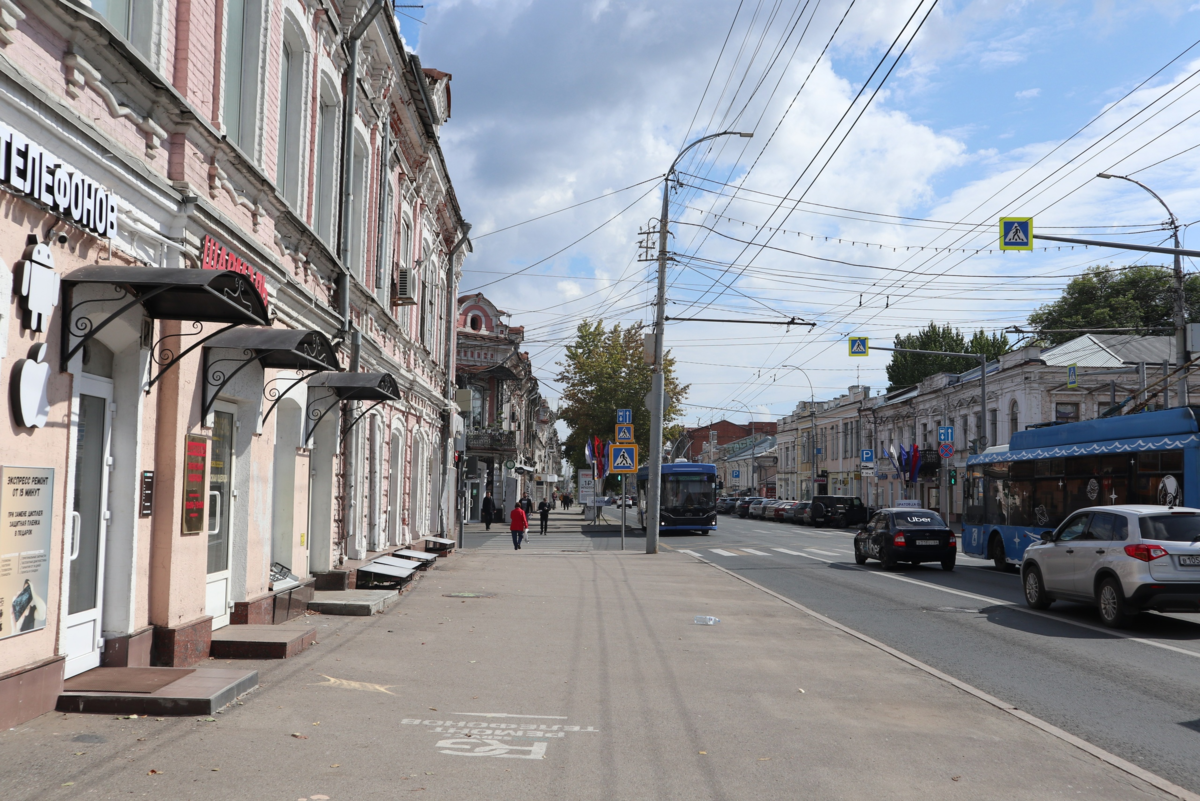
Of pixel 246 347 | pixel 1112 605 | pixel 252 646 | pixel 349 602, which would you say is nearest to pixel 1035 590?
pixel 1112 605

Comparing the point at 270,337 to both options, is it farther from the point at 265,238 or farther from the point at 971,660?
the point at 971,660

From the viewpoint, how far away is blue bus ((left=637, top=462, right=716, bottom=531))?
43438 millimetres

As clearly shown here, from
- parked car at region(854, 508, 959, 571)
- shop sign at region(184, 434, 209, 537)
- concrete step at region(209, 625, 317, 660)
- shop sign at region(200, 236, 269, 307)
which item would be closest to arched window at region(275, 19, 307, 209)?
shop sign at region(200, 236, 269, 307)

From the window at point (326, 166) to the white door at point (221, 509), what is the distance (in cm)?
503

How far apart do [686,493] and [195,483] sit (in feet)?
116

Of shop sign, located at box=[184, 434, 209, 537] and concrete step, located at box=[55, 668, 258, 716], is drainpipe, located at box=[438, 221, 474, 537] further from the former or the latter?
concrete step, located at box=[55, 668, 258, 716]

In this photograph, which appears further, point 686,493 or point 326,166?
point 686,493

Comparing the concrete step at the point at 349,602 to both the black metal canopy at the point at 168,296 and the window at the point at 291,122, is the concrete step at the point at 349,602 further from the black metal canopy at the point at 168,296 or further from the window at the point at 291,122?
the black metal canopy at the point at 168,296

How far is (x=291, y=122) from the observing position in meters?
12.9

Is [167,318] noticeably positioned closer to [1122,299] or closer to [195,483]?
[195,483]

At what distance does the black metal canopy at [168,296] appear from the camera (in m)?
6.85

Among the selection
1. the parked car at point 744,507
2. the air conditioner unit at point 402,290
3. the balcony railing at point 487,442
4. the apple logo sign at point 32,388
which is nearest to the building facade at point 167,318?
the apple logo sign at point 32,388

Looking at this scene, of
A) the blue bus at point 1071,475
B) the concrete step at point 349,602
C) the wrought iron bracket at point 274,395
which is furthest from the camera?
the blue bus at point 1071,475

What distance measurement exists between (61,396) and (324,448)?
8.50 meters
